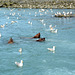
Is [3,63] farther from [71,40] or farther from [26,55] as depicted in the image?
[71,40]

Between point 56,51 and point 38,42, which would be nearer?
point 56,51

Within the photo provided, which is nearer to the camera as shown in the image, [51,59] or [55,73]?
[55,73]

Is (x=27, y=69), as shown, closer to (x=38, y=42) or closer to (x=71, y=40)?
(x=38, y=42)

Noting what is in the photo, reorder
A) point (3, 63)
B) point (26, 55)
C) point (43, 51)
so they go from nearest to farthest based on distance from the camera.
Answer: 1. point (3, 63)
2. point (26, 55)
3. point (43, 51)

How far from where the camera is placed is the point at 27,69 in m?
21.9

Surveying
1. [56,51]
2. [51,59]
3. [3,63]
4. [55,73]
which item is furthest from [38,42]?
[55,73]

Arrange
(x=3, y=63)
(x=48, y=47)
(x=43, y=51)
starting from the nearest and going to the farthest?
(x=3, y=63), (x=43, y=51), (x=48, y=47)

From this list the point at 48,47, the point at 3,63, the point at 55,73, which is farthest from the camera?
the point at 48,47

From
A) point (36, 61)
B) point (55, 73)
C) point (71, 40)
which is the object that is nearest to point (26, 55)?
point (36, 61)

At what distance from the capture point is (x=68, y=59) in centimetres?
2497

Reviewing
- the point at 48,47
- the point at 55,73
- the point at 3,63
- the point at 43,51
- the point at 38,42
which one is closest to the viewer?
the point at 55,73

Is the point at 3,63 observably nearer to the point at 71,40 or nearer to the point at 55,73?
the point at 55,73

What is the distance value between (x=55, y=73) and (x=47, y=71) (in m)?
0.91

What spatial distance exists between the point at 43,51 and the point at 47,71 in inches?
272
